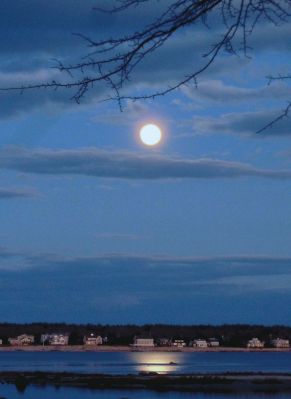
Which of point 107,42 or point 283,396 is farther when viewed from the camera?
point 283,396

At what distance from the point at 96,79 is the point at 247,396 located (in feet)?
201

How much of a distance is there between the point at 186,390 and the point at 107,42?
68016 mm

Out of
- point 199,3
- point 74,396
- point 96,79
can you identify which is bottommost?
point 96,79

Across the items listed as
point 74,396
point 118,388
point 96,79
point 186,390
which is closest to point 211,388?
point 186,390

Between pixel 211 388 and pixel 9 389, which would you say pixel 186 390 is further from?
pixel 9 389

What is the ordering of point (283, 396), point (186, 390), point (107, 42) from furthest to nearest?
point (186, 390) → point (283, 396) → point (107, 42)

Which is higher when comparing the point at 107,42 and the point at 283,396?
the point at 283,396

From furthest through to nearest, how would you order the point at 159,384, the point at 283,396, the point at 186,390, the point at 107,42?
the point at 159,384
the point at 186,390
the point at 283,396
the point at 107,42

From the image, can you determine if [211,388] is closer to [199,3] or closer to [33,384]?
[33,384]

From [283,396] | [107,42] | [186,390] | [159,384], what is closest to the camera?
[107,42]

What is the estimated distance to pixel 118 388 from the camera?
72.8 m

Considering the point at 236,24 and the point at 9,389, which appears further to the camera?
the point at 9,389

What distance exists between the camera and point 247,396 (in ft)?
211

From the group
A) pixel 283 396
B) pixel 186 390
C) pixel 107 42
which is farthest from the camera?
pixel 186 390
